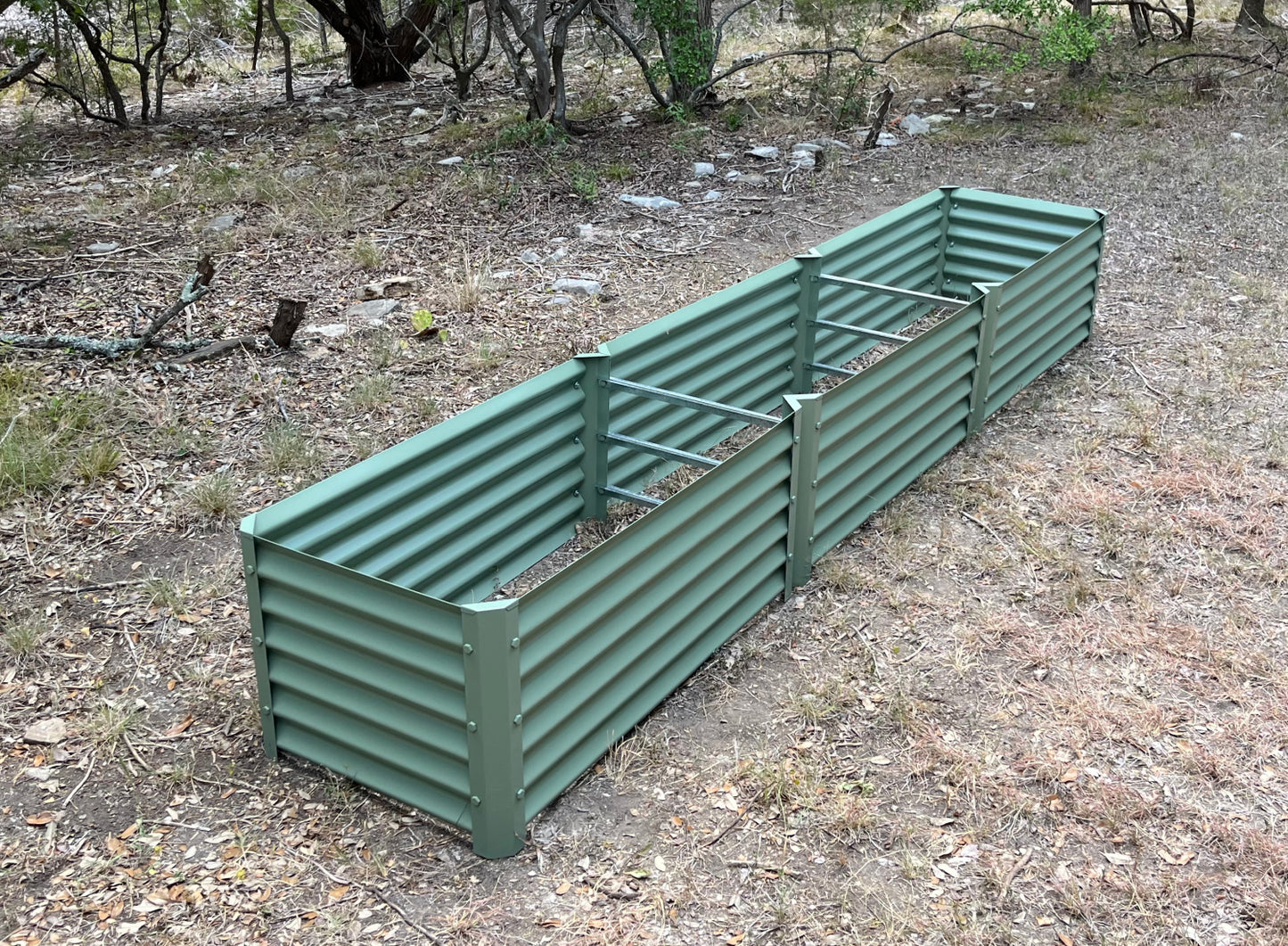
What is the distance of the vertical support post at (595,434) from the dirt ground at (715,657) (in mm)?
970

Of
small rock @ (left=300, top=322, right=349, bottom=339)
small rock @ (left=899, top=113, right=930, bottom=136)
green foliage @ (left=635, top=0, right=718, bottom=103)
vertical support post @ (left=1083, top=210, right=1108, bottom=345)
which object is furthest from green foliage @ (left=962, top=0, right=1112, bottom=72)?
small rock @ (left=300, top=322, right=349, bottom=339)

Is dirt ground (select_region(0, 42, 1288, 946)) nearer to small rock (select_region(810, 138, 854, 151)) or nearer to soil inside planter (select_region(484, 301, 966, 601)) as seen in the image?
soil inside planter (select_region(484, 301, 966, 601))

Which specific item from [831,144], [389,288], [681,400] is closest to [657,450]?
[681,400]

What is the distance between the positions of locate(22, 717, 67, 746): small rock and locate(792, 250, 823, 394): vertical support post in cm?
400

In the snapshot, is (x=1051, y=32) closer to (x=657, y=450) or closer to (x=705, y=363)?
(x=705, y=363)

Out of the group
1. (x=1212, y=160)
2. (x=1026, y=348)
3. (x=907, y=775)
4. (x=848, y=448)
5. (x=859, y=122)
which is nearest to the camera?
(x=907, y=775)

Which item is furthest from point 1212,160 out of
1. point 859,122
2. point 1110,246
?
point 859,122

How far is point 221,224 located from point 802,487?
5652 mm

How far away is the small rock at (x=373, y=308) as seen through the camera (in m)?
7.80

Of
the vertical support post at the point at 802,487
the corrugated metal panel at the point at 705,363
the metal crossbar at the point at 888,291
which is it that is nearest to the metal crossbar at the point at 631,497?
the corrugated metal panel at the point at 705,363

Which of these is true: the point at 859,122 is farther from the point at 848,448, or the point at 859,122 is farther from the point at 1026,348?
the point at 848,448

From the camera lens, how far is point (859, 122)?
455 inches

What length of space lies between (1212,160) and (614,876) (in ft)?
30.0

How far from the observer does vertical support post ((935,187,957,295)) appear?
8031mm
